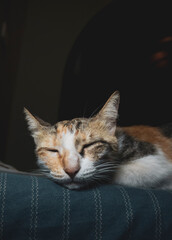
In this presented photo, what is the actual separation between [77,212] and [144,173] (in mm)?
422

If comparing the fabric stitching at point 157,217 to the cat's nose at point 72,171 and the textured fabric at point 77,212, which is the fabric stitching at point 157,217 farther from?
the cat's nose at point 72,171

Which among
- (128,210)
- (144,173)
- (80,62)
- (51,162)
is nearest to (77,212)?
(128,210)

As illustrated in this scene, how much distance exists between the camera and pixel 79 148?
0.83 metres

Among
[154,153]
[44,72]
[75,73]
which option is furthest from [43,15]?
[154,153]

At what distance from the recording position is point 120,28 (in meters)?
2.56

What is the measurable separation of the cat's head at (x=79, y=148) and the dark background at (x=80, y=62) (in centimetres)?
134

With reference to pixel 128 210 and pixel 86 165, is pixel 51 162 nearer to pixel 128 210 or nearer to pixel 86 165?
pixel 86 165

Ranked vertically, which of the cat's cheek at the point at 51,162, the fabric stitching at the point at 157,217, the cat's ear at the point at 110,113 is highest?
the cat's ear at the point at 110,113

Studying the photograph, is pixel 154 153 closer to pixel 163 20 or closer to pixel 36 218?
pixel 36 218

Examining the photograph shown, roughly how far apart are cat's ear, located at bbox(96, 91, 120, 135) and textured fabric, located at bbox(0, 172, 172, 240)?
317mm

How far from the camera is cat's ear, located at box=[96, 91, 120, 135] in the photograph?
94 centimetres

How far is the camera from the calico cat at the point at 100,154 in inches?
30.1

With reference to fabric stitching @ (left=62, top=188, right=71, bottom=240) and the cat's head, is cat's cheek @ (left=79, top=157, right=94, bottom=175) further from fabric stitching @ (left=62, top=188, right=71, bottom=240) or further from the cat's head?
fabric stitching @ (left=62, top=188, right=71, bottom=240)

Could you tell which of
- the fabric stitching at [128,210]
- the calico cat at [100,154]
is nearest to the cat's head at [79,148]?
the calico cat at [100,154]
